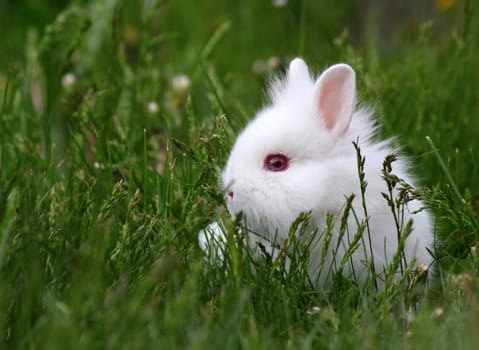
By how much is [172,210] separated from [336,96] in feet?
2.90

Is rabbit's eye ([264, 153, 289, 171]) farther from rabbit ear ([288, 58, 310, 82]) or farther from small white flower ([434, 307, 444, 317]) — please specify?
small white flower ([434, 307, 444, 317])

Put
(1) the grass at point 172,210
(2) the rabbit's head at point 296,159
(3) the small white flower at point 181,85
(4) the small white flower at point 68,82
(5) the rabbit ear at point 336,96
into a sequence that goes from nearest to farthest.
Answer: (1) the grass at point 172,210 → (2) the rabbit's head at point 296,159 → (5) the rabbit ear at point 336,96 → (3) the small white flower at point 181,85 → (4) the small white flower at point 68,82

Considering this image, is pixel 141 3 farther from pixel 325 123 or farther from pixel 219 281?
pixel 219 281

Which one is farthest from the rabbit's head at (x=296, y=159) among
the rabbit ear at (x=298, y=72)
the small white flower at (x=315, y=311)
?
the small white flower at (x=315, y=311)

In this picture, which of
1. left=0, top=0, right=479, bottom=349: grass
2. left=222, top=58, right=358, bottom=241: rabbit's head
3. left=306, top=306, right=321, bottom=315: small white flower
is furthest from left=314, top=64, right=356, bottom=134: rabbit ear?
left=306, top=306, right=321, bottom=315: small white flower

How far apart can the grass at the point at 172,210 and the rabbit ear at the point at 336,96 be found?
0.34 metres

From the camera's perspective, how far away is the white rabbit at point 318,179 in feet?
9.30

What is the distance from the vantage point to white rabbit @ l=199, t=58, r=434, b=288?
9.30ft

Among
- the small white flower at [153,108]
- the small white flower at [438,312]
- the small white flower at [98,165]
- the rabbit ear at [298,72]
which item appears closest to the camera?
the small white flower at [438,312]

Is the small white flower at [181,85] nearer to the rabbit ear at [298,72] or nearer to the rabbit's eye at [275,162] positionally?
the rabbit ear at [298,72]

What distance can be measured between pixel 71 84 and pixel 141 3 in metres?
2.00

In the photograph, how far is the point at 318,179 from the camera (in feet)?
9.37

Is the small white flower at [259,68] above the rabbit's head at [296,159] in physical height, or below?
above

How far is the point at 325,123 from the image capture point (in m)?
3.01
